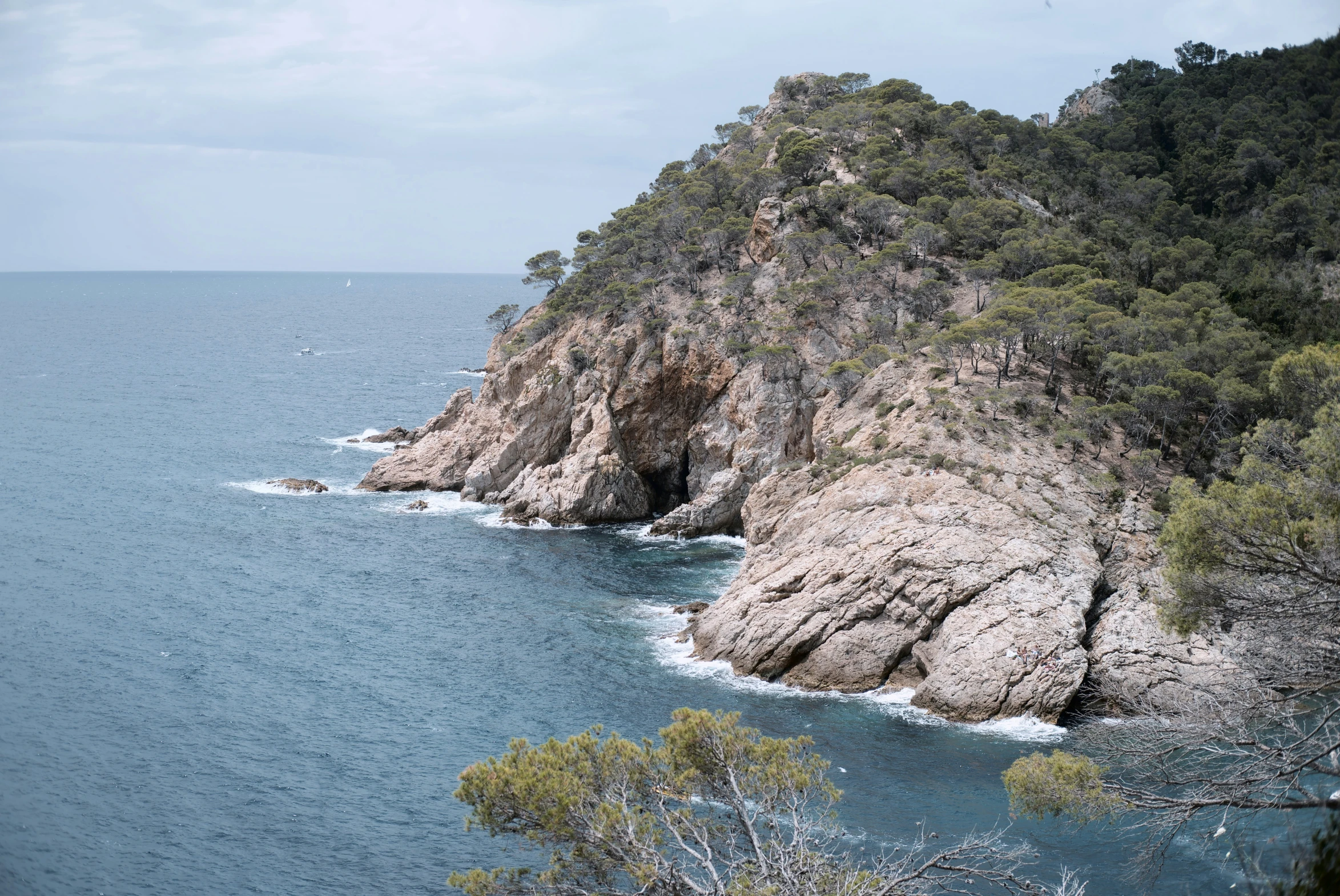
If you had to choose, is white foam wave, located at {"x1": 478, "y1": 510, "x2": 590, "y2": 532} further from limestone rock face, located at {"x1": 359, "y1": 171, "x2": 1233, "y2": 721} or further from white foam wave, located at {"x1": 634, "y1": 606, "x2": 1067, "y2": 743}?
white foam wave, located at {"x1": 634, "y1": 606, "x2": 1067, "y2": 743}

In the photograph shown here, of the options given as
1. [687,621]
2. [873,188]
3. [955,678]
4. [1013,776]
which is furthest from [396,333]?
[1013,776]

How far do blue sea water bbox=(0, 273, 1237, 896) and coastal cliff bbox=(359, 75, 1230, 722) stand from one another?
3.19 metres

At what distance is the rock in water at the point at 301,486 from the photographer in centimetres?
7269

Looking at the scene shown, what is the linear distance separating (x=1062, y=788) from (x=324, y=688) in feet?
99.4

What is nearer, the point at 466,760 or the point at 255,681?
the point at 466,760

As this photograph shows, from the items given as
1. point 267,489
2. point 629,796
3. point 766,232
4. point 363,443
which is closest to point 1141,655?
point 629,796

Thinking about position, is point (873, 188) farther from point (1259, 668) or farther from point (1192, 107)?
point (1259, 668)

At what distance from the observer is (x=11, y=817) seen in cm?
3072

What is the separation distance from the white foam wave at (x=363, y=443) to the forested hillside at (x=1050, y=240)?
726 inches

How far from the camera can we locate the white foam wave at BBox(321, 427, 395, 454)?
87062 millimetres

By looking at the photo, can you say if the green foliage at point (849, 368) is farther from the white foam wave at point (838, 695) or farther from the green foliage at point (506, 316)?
the green foliage at point (506, 316)

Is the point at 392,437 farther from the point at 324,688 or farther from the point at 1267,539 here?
the point at 1267,539

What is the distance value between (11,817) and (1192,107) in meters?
101

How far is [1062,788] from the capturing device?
20984mm
